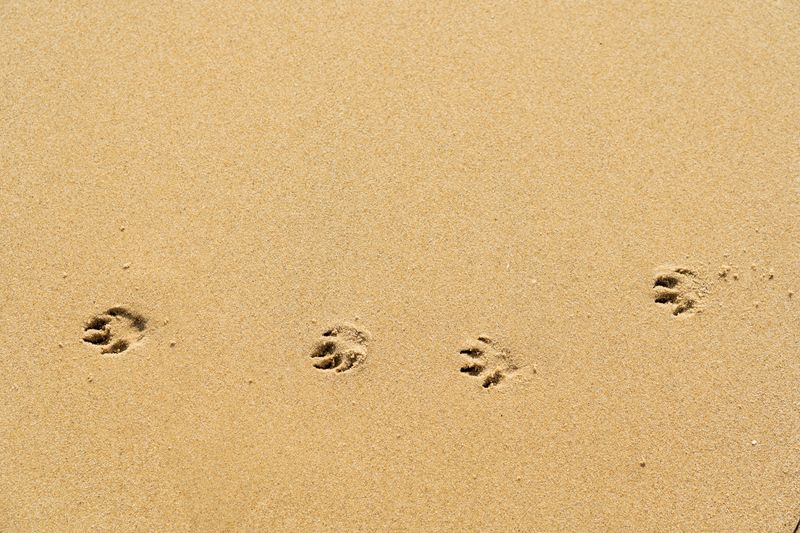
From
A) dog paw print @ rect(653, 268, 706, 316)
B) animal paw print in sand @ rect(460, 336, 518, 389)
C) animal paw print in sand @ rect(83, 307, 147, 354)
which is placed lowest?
animal paw print in sand @ rect(460, 336, 518, 389)

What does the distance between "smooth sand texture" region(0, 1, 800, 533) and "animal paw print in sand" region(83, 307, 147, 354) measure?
0.07ft

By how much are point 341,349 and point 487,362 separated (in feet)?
1.98

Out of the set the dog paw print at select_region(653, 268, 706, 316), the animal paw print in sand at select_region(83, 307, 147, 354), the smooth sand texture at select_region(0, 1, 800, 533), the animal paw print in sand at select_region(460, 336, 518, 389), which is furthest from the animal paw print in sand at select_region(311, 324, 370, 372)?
the dog paw print at select_region(653, 268, 706, 316)

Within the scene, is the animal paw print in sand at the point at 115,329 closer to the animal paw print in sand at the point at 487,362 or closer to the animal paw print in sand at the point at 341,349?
the animal paw print in sand at the point at 341,349

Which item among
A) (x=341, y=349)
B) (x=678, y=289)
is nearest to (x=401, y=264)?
(x=341, y=349)

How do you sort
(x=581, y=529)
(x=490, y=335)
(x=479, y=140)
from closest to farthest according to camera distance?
(x=581, y=529) < (x=490, y=335) < (x=479, y=140)

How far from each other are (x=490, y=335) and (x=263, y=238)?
1.06 metres

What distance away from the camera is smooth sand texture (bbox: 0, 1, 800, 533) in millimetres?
2799

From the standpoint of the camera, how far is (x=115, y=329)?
296 cm

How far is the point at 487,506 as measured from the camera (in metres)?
2.76

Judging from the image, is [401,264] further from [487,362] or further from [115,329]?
[115,329]

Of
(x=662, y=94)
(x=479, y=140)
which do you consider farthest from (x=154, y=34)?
(x=662, y=94)

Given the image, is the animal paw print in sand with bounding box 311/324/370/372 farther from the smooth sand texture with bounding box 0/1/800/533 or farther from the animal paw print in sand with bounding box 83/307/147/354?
the animal paw print in sand with bounding box 83/307/147/354

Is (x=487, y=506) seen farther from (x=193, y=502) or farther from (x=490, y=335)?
(x=193, y=502)
